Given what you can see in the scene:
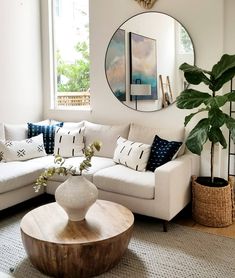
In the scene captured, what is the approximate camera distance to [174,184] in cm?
280

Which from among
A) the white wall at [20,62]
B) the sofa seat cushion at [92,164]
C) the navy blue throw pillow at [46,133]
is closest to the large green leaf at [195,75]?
the sofa seat cushion at [92,164]

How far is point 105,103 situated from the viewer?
4.05 metres

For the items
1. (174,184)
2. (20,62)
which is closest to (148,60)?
(174,184)

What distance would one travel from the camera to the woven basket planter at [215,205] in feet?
9.54

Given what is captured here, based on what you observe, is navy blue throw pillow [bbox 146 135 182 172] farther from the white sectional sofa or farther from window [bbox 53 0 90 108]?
window [bbox 53 0 90 108]

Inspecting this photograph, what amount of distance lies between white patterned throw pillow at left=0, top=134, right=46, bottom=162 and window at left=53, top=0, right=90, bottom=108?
0.93 m

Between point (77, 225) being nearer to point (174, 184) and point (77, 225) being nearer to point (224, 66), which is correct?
point (174, 184)

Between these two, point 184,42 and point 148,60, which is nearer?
point 184,42

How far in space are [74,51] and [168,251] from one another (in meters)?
3.07

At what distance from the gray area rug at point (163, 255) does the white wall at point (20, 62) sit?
1.82 meters

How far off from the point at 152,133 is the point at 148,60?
2.90 ft

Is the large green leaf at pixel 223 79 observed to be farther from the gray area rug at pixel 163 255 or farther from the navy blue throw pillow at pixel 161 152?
the gray area rug at pixel 163 255

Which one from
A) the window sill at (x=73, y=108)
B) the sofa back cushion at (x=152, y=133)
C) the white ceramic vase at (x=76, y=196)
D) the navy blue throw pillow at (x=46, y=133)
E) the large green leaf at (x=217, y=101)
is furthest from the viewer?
the window sill at (x=73, y=108)

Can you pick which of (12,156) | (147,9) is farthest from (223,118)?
(12,156)
